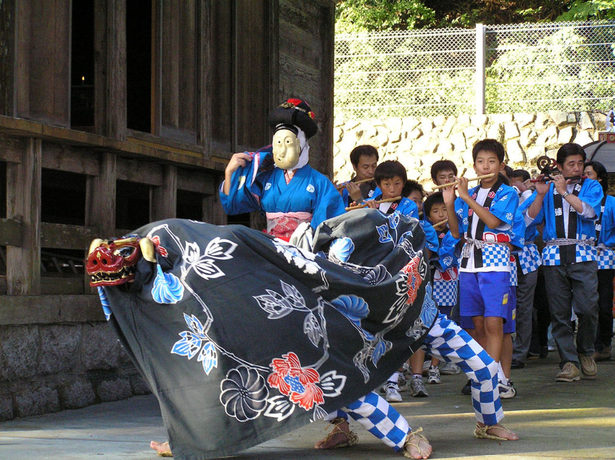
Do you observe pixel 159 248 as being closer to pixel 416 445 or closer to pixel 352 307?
pixel 352 307

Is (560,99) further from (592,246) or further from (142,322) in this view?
(142,322)

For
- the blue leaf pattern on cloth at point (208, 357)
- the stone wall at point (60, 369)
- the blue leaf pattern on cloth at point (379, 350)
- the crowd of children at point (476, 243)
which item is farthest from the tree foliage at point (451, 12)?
the blue leaf pattern on cloth at point (208, 357)

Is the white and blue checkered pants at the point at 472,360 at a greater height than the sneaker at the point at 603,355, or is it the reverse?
the white and blue checkered pants at the point at 472,360

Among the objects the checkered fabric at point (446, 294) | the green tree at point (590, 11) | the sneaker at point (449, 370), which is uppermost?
the green tree at point (590, 11)

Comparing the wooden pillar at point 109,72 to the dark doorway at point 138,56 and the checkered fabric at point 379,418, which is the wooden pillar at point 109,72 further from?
the checkered fabric at point 379,418

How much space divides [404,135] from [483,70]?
1779 mm

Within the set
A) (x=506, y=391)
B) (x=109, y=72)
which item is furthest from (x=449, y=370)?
(x=109, y=72)

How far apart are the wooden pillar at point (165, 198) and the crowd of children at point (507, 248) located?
1.43 metres

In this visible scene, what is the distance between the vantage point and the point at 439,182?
337 inches

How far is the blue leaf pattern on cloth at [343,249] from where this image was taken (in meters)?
4.61

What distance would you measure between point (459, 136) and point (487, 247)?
34.2 ft

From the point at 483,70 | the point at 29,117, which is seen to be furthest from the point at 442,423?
the point at 483,70

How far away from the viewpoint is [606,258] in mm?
9266

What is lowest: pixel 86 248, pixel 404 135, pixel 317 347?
pixel 317 347
